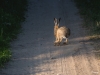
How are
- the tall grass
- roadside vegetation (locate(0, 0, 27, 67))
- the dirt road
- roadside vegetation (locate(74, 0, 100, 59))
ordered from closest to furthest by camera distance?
the dirt road < roadside vegetation (locate(0, 0, 27, 67)) < roadside vegetation (locate(74, 0, 100, 59)) < the tall grass

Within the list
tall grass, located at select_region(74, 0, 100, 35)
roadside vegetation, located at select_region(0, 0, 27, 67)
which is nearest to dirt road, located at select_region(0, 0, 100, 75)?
roadside vegetation, located at select_region(0, 0, 27, 67)

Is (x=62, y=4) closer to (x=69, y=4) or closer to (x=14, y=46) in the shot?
(x=69, y=4)

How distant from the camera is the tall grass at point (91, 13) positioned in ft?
42.1

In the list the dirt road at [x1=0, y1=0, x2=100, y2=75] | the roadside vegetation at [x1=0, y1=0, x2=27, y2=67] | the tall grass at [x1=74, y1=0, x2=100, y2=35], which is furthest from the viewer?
the tall grass at [x1=74, y1=0, x2=100, y2=35]

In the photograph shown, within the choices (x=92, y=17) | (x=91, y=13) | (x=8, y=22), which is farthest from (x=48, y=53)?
(x=91, y=13)

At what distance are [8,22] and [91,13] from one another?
13.8 feet

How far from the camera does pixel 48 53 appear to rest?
9.88 m

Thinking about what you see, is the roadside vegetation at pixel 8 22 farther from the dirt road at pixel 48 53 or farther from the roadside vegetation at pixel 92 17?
the roadside vegetation at pixel 92 17

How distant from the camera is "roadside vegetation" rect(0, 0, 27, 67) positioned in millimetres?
9625

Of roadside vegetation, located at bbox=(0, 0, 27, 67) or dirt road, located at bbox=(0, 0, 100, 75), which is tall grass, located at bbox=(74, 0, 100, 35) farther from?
roadside vegetation, located at bbox=(0, 0, 27, 67)

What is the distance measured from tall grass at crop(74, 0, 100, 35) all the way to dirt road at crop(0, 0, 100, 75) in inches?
14.3

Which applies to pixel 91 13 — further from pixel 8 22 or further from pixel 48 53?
pixel 48 53

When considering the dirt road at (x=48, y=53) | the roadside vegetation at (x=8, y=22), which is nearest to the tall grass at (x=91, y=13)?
the dirt road at (x=48, y=53)

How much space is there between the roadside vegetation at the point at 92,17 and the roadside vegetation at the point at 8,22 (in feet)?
8.67
